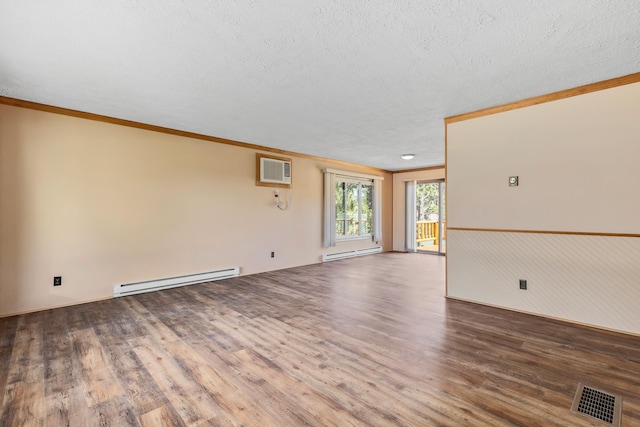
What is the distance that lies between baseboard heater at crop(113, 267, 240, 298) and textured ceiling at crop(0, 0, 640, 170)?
2265 mm

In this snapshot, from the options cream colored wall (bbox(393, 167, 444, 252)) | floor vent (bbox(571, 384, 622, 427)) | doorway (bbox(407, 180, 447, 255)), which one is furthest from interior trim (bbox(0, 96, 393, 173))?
floor vent (bbox(571, 384, 622, 427))

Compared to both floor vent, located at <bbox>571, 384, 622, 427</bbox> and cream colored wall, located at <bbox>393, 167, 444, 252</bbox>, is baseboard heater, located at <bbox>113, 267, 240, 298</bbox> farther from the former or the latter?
cream colored wall, located at <bbox>393, 167, 444, 252</bbox>

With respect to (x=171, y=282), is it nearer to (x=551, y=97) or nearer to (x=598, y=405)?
(x=598, y=405)

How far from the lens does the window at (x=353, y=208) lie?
724 centimetres

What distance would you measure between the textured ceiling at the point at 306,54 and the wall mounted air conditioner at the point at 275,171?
5.69ft

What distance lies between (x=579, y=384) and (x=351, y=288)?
2.74m

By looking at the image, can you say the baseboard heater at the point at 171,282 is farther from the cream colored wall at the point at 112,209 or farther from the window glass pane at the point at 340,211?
the window glass pane at the point at 340,211

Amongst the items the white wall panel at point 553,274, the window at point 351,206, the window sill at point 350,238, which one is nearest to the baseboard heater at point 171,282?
the window at point 351,206

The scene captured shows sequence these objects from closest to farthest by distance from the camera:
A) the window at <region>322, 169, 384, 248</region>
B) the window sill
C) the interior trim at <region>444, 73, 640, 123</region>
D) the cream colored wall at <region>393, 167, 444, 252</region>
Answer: the interior trim at <region>444, 73, 640, 123</region>, the window at <region>322, 169, 384, 248</region>, the window sill, the cream colored wall at <region>393, 167, 444, 252</region>

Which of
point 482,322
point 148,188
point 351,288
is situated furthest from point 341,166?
point 482,322

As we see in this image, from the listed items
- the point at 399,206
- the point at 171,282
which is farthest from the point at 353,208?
the point at 171,282

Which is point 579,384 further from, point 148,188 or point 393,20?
point 148,188

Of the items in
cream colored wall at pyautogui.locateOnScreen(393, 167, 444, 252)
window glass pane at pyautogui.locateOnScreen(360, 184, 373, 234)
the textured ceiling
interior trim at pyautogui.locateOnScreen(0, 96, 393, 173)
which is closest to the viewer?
the textured ceiling

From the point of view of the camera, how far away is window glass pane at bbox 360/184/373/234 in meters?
7.82
